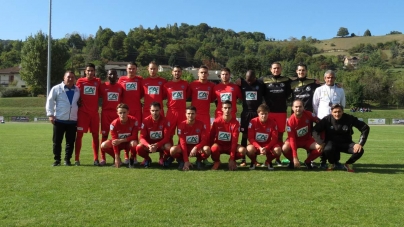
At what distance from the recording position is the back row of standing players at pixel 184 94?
7055 millimetres

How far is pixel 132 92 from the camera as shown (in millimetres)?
7207

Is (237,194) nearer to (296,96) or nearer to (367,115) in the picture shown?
(296,96)

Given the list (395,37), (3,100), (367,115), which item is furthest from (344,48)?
(3,100)

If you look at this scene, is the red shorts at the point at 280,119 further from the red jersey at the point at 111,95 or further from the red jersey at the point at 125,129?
the red jersey at the point at 111,95

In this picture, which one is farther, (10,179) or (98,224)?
(10,179)

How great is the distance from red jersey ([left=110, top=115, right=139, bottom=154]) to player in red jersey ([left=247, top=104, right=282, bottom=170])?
Answer: 211cm

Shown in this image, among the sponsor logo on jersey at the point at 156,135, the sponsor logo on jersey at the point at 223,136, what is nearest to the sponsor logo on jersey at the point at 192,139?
the sponsor logo on jersey at the point at 223,136

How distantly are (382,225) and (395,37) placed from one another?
597ft

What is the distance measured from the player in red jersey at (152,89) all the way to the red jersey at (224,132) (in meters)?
1.38

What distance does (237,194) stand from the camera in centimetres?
444

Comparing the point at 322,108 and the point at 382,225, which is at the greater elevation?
the point at 322,108

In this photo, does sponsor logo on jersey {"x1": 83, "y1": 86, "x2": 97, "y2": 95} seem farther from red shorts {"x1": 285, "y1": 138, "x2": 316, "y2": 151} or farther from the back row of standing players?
red shorts {"x1": 285, "y1": 138, "x2": 316, "y2": 151}

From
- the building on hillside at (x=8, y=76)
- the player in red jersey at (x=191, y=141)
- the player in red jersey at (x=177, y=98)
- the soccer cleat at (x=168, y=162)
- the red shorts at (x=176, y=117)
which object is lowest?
the soccer cleat at (x=168, y=162)

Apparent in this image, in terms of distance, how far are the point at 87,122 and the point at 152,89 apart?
1.40 metres
